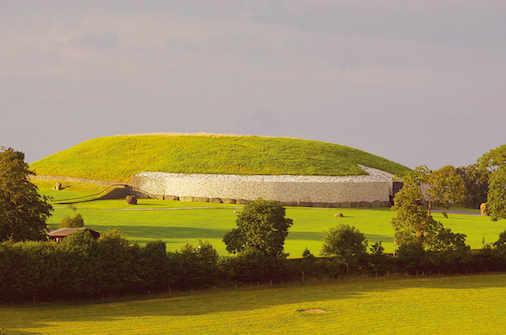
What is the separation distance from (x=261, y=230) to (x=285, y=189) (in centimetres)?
5044

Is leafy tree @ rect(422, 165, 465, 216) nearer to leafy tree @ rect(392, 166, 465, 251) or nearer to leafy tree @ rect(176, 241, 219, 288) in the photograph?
leafy tree @ rect(392, 166, 465, 251)

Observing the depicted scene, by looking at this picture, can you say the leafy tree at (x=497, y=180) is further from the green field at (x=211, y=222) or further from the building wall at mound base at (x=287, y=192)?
the building wall at mound base at (x=287, y=192)

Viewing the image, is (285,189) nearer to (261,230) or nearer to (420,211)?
(420,211)

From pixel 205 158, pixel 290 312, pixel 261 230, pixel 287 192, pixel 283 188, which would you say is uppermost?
pixel 205 158

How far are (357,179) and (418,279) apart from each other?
5433cm

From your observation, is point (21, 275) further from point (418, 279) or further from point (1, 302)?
point (418, 279)

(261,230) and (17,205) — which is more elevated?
(17,205)

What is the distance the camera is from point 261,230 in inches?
1574

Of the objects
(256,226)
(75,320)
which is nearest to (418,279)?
(256,226)

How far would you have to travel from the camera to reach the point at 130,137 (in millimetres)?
133125

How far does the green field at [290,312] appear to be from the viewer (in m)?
28.6

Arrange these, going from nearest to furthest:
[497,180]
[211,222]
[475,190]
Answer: [497,180] < [211,222] < [475,190]

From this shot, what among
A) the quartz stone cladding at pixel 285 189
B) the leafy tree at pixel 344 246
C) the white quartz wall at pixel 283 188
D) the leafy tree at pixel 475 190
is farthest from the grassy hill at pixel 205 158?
the leafy tree at pixel 344 246

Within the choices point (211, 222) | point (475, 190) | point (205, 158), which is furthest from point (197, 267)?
point (475, 190)
